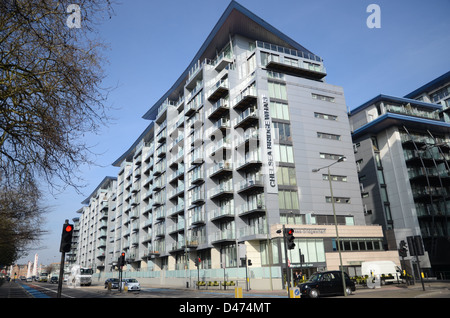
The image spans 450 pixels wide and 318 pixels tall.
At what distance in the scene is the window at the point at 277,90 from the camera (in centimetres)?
4581

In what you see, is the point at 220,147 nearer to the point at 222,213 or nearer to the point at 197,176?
the point at 197,176

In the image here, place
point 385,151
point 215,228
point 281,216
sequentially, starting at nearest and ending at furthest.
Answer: point 281,216 < point 215,228 < point 385,151

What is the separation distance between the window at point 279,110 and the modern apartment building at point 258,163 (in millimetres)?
157

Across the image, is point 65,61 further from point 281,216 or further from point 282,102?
point 282,102

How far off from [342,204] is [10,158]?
41331 mm

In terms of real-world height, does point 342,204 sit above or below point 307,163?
below

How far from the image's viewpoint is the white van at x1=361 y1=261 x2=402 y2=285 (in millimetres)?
32062

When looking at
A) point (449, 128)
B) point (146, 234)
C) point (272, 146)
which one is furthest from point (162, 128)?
point (449, 128)

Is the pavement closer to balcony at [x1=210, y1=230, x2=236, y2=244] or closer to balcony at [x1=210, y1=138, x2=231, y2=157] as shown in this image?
balcony at [x1=210, y1=230, x2=236, y2=244]

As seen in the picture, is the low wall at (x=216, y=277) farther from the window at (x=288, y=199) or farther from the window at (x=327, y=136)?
the window at (x=327, y=136)

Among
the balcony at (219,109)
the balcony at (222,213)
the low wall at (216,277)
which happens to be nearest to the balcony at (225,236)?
the balcony at (222,213)

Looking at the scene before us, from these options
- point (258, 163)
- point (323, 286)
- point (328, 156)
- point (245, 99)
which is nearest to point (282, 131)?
point (258, 163)

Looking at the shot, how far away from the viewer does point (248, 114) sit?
4541 centimetres

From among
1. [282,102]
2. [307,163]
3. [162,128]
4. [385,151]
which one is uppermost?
[162,128]
